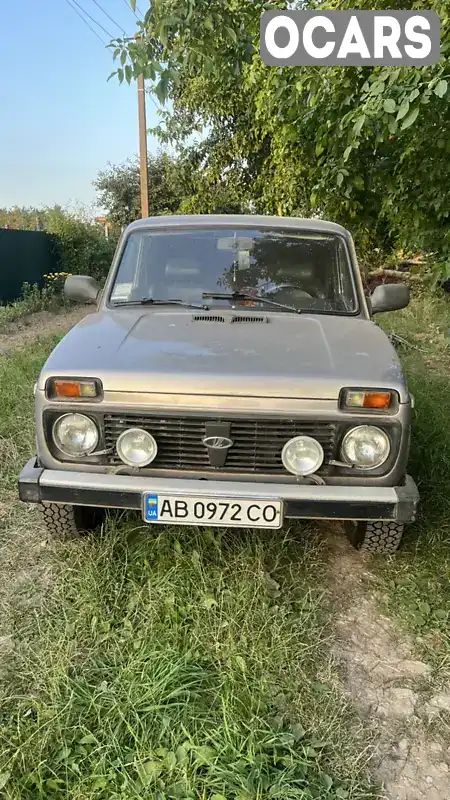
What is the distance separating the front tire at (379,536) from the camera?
3.08 metres

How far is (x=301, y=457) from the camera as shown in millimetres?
2633

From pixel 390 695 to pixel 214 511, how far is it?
3.31 ft

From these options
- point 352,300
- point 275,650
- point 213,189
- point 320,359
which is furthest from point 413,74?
point 213,189

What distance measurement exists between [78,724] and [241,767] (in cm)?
58

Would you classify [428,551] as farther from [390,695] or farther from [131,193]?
[131,193]

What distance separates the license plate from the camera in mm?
2543

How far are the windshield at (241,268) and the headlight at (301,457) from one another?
1076mm

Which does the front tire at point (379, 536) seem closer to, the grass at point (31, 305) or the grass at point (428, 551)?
the grass at point (428, 551)

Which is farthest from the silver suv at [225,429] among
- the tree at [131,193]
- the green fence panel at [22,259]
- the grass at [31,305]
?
the tree at [131,193]

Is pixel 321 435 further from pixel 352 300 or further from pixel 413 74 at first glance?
pixel 413 74

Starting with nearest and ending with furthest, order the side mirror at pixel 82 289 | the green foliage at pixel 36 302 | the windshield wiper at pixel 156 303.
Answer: the windshield wiper at pixel 156 303
the side mirror at pixel 82 289
the green foliage at pixel 36 302

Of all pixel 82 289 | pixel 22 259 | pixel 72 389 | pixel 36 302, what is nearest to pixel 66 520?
pixel 72 389

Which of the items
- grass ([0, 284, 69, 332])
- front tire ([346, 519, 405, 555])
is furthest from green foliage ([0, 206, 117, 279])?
front tire ([346, 519, 405, 555])

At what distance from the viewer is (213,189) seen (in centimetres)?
1429
